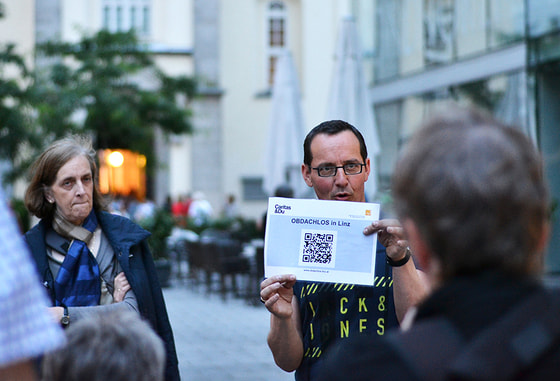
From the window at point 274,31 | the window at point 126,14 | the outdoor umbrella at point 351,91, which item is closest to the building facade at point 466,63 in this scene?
the outdoor umbrella at point 351,91

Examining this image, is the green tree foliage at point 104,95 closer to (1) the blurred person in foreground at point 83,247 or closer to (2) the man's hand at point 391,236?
(1) the blurred person in foreground at point 83,247

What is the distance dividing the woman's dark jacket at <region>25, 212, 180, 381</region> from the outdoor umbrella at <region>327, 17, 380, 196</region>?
8.37 metres

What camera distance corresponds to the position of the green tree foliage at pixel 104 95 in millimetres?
19062

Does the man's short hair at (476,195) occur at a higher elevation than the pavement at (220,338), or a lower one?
higher

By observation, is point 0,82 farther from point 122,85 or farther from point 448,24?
point 448,24

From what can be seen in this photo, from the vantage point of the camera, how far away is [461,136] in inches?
59.3

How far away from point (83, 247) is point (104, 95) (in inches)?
639

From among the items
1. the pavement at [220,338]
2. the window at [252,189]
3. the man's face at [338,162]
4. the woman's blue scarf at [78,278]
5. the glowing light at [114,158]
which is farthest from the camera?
the window at [252,189]

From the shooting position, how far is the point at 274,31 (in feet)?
98.8

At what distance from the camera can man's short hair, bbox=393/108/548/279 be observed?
1447 mm

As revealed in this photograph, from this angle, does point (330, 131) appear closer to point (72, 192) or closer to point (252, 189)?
point (72, 192)

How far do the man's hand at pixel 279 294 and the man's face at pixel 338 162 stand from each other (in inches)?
17.9

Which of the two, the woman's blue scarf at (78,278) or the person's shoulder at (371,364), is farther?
the woman's blue scarf at (78,278)

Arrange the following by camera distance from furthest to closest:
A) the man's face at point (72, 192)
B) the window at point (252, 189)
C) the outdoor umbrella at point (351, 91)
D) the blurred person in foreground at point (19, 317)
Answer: the window at point (252, 189) → the outdoor umbrella at point (351, 91) → the man's face at point (72, 192) → the blurred person in foreground at point (19, 317)
